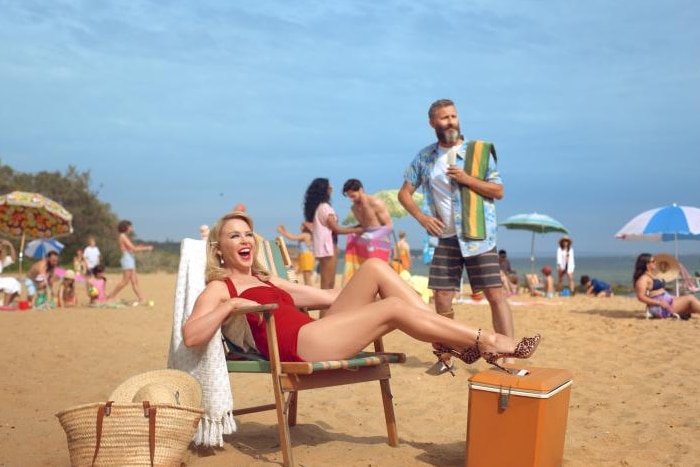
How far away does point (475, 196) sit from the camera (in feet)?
17.1

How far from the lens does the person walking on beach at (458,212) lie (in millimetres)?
5141

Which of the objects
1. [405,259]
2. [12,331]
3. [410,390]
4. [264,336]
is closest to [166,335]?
[12,331]

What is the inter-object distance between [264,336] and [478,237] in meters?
1.94

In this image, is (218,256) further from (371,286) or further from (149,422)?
(149,422)

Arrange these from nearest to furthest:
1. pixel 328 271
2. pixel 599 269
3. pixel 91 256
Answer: pixel 328 271
pixel 91 256
pixel 599 269

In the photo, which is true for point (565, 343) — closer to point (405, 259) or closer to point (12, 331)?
point (12, 331)

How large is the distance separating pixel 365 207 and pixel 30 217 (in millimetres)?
8300

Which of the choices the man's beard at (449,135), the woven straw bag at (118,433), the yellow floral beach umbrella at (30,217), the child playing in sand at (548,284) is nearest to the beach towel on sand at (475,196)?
the man's beard at (449,135)

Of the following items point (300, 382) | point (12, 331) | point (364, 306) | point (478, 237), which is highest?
point (478, 237)

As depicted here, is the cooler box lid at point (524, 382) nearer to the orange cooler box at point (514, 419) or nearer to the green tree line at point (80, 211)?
the orange cooler box at point (514, 419)

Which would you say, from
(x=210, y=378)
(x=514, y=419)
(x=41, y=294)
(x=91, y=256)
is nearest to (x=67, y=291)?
(x=41, y=294)

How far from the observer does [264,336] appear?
3.74 metres

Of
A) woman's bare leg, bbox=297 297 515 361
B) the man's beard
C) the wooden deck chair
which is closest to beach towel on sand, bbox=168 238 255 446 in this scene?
the wooden deck chair

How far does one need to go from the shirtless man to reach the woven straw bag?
17.4 ft
